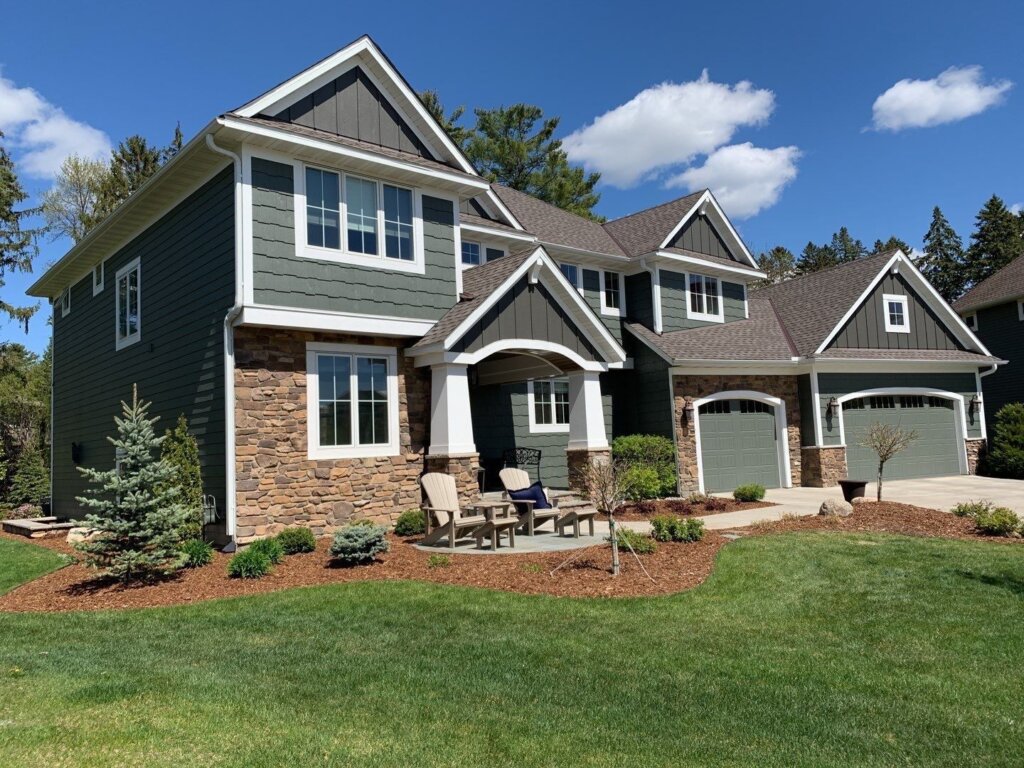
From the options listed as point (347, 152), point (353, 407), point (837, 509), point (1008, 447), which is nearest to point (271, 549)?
point (353, 407)

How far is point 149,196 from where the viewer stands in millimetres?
12148

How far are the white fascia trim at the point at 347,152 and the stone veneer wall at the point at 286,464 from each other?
2.72 m

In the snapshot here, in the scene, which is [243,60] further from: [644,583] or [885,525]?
[885,525]

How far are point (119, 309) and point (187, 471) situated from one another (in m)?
5.94

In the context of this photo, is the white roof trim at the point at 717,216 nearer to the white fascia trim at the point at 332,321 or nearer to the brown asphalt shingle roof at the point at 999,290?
the white fascia trim at the point at 332,321

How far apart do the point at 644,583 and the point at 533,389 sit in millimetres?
9163

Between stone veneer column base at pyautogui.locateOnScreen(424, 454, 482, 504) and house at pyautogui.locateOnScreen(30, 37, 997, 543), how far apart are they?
0.14 feet

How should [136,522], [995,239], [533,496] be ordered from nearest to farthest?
[136,522] < [533,496] < [995,239]

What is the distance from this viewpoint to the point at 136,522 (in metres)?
8.44

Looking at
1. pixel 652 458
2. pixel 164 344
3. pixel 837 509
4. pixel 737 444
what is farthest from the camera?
pixel 737 444

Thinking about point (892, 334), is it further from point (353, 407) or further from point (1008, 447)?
point (353, 407)

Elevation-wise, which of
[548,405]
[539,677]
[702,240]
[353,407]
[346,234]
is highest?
[702,240]

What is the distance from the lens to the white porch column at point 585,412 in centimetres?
1345

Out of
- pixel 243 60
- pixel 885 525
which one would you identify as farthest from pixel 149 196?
pixel 885 525
